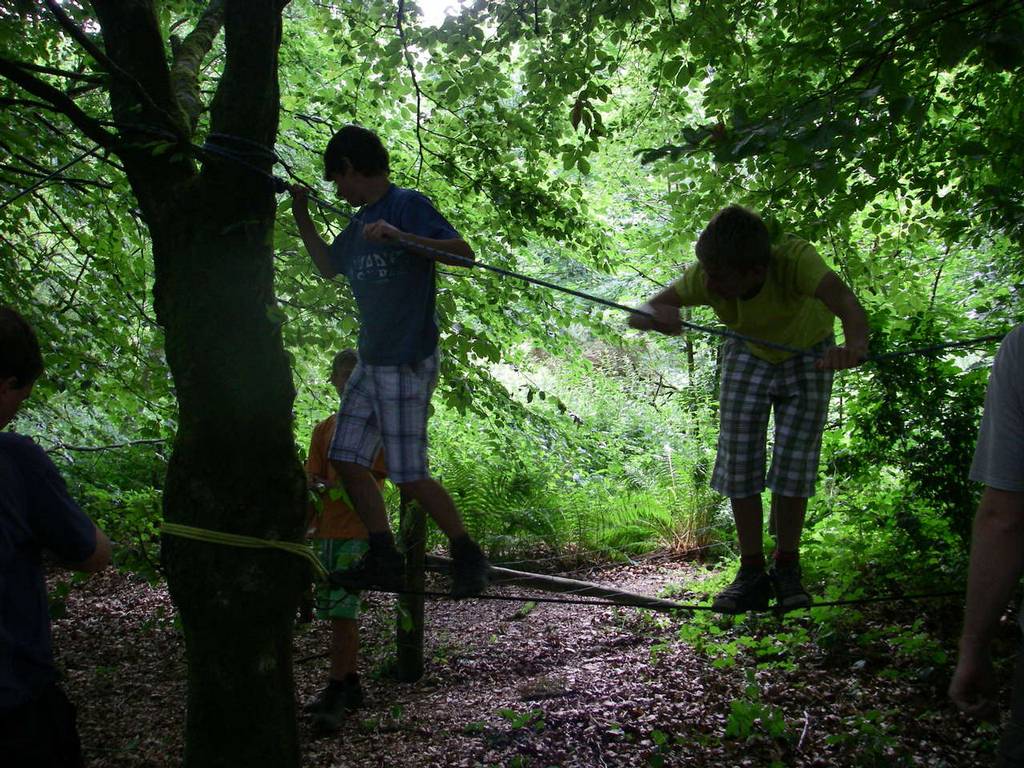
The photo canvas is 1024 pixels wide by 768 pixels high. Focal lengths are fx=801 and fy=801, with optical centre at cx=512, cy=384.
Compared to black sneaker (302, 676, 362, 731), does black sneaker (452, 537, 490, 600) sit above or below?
above

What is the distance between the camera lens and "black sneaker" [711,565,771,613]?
3.20m

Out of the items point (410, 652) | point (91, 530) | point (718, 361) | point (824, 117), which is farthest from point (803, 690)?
point (718, 361)

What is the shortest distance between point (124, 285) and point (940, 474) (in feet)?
17.6

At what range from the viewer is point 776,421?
10.7ft

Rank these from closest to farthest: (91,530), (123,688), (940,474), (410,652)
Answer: (91,530) → (940,474) → (410,652) → (123,688)

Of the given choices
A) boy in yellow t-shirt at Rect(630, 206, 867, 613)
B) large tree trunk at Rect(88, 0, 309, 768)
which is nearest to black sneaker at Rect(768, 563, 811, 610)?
boy in yellow t-shirt at Rect(630, 206, 867, 613)

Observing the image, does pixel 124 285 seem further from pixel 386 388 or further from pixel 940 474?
pixel 940 474

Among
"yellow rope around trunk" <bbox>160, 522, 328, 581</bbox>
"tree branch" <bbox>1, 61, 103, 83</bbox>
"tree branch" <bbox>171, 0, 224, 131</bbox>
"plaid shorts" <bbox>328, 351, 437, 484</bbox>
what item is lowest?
"yellow rope around trunk" <bbox>160, 522, 328, 581</bbox>

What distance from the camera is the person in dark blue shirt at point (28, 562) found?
5.75 ft

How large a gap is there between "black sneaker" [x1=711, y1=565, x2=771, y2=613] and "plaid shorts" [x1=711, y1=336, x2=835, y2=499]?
1.08ft

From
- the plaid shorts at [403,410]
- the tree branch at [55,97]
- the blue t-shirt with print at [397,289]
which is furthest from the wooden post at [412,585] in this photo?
the tree branch at [55,97]

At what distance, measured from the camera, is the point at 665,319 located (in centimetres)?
320

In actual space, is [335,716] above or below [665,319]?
below

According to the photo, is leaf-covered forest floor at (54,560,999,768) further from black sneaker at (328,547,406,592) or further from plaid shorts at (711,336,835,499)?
black sneaker at (328,547,406,592)
